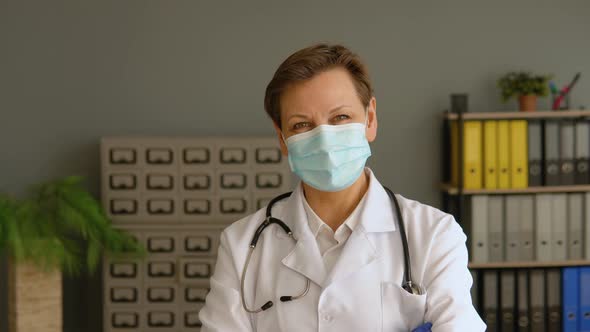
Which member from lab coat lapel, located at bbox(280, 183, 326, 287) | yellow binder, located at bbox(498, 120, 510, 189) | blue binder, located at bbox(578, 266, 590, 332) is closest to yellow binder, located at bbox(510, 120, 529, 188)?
yellow binder, located at bbox(498, 120, 510, 189)

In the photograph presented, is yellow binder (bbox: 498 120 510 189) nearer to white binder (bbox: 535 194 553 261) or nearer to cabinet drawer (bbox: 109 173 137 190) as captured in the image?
white binder (bbox: 535 194 553 261)

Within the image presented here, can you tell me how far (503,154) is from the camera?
4.14 m

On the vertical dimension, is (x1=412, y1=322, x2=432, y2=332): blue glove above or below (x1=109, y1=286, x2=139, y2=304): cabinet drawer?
above

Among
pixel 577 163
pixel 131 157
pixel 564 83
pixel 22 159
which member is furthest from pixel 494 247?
pixel 22 159

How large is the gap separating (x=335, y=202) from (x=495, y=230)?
258 cm

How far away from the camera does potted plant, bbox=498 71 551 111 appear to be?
426cm

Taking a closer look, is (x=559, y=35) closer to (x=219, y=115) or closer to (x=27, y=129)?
(x=219, y=115)

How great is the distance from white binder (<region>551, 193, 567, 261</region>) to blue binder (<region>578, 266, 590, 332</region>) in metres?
0.14

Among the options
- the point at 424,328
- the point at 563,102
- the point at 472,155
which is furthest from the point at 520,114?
the point at 424,328

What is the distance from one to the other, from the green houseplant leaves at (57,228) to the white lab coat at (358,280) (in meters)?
2.03

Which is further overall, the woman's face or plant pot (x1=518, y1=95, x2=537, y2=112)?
plant pot (x1=518, y1=95, x2=537, y2=112)

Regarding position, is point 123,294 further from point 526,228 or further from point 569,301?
point 569,301

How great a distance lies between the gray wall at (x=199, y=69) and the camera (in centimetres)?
434

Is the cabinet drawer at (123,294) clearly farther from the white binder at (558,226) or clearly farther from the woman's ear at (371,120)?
the woman's ear at (371,120)
